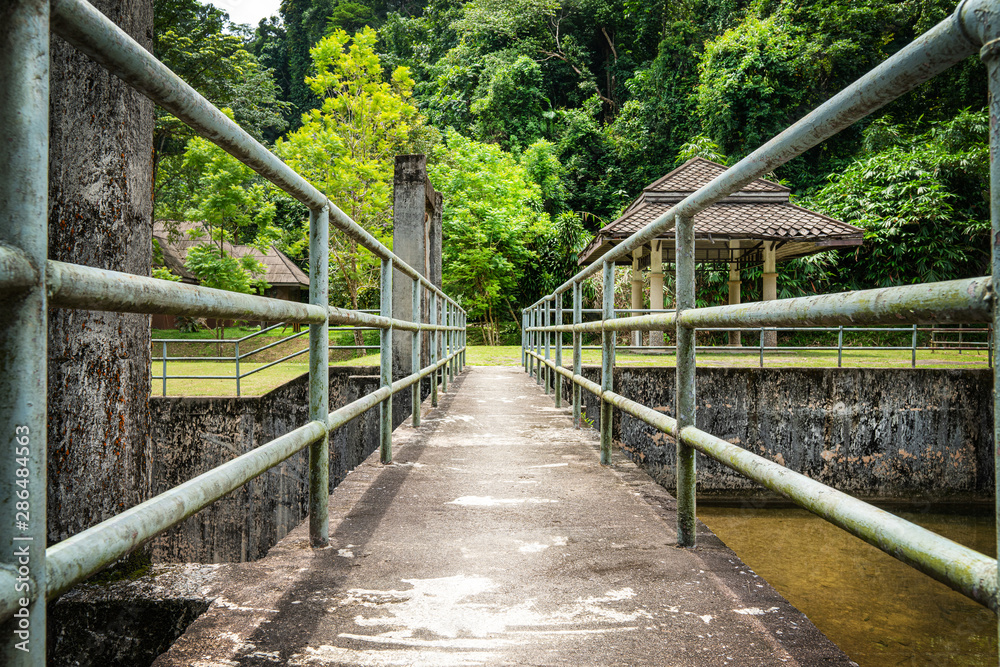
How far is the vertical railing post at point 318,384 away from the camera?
6.07 ft

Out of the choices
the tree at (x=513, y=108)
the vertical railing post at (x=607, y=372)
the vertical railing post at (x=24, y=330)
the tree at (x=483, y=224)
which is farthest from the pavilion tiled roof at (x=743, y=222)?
the tree at (x=513, y=108)

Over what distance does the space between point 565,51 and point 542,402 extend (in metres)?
27.5

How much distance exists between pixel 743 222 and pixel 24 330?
41.7 feet

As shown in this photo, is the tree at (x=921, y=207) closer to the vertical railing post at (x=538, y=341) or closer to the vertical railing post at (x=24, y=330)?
the vertical railing post at (x=538, y=341)

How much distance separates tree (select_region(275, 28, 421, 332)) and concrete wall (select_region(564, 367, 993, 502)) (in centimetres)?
1167

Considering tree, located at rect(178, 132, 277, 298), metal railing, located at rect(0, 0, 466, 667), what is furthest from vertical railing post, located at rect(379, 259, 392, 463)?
tree, located at rect(178, 132, 277, 298)

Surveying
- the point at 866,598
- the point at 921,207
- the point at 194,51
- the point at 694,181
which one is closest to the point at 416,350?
the point at 866,598

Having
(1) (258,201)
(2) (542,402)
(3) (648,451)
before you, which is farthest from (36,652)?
(1) (258,201)

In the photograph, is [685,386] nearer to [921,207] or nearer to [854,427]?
[854,427]

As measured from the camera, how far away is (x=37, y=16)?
0.72 m

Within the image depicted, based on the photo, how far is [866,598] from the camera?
3.72 m

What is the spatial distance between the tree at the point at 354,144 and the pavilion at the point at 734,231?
6.72m

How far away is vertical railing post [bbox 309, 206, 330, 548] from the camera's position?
1.85 metres

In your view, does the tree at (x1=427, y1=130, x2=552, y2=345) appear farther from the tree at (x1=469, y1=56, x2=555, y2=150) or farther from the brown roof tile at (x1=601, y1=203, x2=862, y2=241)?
the brown roof tile at (x1=601, y1=203, x2=862, y2=241)
